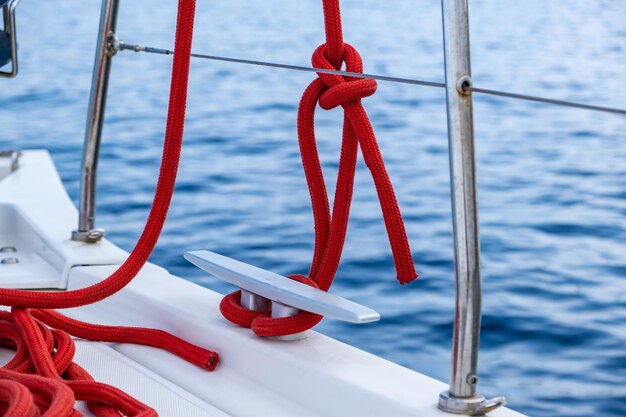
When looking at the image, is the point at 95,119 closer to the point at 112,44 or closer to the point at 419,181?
the point at 112,44

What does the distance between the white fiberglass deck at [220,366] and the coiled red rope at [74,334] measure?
0.02m

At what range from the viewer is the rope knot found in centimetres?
121

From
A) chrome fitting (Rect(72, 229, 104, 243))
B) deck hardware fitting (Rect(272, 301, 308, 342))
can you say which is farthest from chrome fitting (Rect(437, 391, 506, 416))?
chrome fitting (Rect(72, 229, 104, 243))

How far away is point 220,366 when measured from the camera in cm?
129

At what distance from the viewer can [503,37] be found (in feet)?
37.9

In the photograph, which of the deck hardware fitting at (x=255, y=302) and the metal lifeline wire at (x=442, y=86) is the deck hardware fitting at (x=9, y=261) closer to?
the metal lifeline wire at (x=442, y=86)

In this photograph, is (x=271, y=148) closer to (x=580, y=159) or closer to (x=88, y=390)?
(x=580, y=159)

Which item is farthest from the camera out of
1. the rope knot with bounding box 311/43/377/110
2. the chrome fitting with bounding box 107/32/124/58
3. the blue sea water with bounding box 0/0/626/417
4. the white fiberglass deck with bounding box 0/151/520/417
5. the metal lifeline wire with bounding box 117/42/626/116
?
the blue sea water with bounding box 0/0/626/417

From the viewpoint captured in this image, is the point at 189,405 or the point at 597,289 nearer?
the point at 189,405

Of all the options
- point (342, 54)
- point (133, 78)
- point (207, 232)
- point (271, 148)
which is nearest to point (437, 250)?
point (207, 232)

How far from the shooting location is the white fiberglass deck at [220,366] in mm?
1106

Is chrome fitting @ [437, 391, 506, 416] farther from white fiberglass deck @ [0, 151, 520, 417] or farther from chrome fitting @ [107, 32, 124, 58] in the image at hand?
chrome fitting @ [107, 32, 124, 58]

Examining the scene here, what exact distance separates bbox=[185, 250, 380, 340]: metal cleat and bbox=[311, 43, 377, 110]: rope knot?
0.69ft

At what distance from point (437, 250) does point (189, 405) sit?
2836 millimetres
